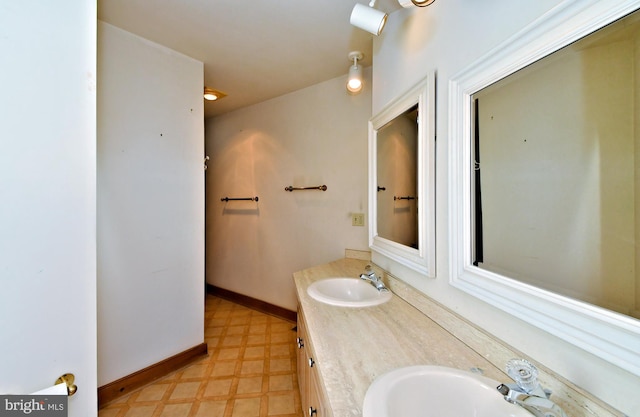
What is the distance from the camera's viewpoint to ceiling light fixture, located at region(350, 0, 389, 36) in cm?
108

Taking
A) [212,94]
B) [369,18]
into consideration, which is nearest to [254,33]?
[369,18]

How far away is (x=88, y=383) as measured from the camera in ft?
2.19

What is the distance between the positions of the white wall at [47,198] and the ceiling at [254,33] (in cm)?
95

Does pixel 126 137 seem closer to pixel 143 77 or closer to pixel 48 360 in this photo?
pixel 143 77

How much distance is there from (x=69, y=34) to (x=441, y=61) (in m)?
1.17

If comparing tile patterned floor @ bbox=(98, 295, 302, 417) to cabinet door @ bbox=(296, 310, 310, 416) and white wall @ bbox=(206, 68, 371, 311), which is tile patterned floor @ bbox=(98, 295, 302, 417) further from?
white wall @ bbox=(206, 68, 371, 311)

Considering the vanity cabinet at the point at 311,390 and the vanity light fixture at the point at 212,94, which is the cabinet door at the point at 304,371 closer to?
the vanity cabinet at the point at 311,390

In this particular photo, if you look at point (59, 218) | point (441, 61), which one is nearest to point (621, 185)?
→ point (441, 61)

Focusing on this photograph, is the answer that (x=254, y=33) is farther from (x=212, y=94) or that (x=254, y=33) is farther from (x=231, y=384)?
(x=231, y=384)

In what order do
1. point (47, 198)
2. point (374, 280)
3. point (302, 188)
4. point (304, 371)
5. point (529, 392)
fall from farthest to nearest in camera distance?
point (302, 188) < point (374, 280) < point (304, 371) < point (47, 198) < point (529, 392)

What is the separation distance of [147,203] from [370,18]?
1.67 meters

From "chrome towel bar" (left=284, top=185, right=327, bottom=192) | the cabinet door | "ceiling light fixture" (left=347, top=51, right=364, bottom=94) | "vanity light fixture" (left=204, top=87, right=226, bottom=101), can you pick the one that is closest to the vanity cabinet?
the cabinet door

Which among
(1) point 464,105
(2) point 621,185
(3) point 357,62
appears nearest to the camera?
(2) point 621,185

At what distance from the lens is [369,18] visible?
43.1 inches
